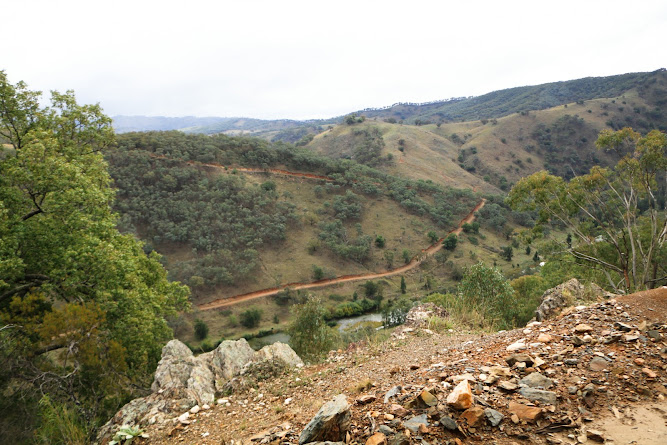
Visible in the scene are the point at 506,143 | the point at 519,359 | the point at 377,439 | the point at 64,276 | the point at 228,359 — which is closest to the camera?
the point at 377,439

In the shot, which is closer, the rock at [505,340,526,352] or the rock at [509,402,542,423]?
the rock at [509,402,542,423]

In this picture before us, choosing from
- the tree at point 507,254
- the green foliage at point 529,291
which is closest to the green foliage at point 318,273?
the green foliage at point 529,291

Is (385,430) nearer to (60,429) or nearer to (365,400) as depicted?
(365,400)

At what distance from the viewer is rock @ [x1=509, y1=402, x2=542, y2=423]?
11.1 ft

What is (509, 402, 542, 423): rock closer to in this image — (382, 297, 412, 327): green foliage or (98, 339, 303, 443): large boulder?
(98, 339, 303, 443): large boulder

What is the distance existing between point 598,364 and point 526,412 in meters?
1.39

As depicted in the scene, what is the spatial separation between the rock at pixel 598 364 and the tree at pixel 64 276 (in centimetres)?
948

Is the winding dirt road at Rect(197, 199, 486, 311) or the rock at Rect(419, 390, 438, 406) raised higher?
the rock at Rect(419, 390, 438, 406)

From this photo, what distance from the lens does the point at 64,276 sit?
33.6 ft

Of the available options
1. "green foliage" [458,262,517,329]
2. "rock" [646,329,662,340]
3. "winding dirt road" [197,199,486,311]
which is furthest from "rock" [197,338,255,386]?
"winding dirt road" [197,199,486,311]

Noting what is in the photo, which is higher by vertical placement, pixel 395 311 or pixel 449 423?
pixel 449 423

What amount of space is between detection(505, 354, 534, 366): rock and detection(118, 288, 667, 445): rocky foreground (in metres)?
0.02

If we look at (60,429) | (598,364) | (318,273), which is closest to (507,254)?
(318,273)

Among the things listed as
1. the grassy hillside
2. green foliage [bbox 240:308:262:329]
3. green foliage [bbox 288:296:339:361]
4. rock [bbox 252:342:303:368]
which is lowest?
green foliage [bbox 240:308:262:329]
